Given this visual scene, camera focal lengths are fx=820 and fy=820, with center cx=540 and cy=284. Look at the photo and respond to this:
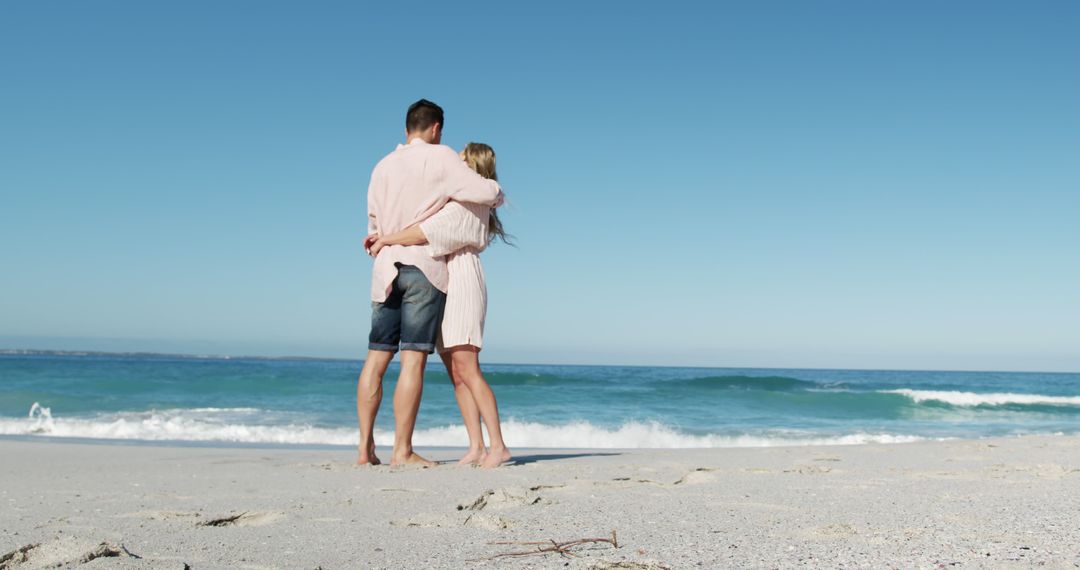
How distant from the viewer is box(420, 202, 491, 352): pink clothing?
3533mm

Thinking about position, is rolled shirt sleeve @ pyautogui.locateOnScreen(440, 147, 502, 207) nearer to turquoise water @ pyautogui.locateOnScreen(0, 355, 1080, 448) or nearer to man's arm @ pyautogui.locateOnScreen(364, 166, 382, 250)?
man's arm @ pyautogui.locateOnScreen(364, 166, 382, 250)

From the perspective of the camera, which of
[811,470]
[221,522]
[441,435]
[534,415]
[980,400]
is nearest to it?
[221,522]

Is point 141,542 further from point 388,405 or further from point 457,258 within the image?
point 388,405

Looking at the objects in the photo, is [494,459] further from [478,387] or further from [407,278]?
[407,278]

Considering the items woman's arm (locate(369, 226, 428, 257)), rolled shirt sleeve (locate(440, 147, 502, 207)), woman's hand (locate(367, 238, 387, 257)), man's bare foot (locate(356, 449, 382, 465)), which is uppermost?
rolled shirt sleeve (locate(440, 147, 502, 207))

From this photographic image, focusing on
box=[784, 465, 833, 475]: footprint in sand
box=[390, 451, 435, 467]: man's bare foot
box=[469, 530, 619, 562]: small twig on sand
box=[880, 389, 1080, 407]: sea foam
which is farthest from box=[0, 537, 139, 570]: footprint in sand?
box=[880, 389, 1080, 407]: sea foam

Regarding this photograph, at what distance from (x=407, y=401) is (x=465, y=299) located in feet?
1.69

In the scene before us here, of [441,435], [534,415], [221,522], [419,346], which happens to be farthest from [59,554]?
[534,415]

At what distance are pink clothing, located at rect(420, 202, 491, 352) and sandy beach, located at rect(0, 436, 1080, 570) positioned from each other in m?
0.58

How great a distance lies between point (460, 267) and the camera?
3604mm

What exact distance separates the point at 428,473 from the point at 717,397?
13.3 m

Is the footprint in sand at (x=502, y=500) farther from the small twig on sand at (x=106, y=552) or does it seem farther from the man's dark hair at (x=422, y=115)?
the man's dark hair at (x=422, y=115)

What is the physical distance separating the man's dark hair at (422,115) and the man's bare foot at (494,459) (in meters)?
1.49

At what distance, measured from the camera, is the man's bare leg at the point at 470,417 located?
3646mm
